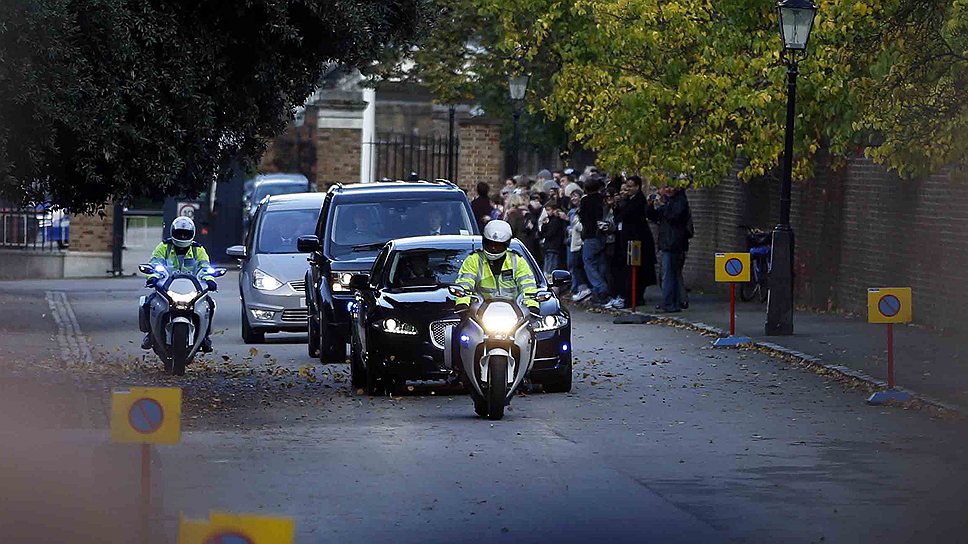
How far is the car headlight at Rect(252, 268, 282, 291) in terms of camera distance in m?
22.9

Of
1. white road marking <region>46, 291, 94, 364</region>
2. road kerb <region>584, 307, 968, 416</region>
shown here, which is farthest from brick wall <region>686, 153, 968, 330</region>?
white road marking <region>46, 291, 94, 364</region>

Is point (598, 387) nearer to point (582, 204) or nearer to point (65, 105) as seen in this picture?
point (65, 105)

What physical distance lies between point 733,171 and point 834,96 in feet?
24.9

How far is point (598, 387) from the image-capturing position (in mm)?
17297

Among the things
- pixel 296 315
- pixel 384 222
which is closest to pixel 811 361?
pixel 384 222

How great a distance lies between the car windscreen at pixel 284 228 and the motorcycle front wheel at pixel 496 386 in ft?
30.9

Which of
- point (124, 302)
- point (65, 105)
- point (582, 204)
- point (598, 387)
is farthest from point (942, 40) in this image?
point (124, 302)

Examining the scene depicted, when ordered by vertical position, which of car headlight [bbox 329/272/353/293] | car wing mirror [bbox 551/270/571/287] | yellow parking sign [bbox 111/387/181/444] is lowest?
yellow parking sign [bbox 111/387/181/444]

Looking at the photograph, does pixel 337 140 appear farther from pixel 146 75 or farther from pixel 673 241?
pixel 146 75

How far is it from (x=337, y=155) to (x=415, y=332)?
3125cm

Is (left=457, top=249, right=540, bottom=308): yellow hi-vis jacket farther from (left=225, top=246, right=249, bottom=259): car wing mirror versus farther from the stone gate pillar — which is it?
the stone gate pillar

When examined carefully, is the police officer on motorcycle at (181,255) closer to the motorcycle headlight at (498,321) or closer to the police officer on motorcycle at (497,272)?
the police officer on motorcycle at (497,272)

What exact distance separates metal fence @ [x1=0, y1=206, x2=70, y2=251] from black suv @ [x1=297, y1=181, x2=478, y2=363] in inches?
798

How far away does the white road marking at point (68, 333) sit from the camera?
20845 millimetres
